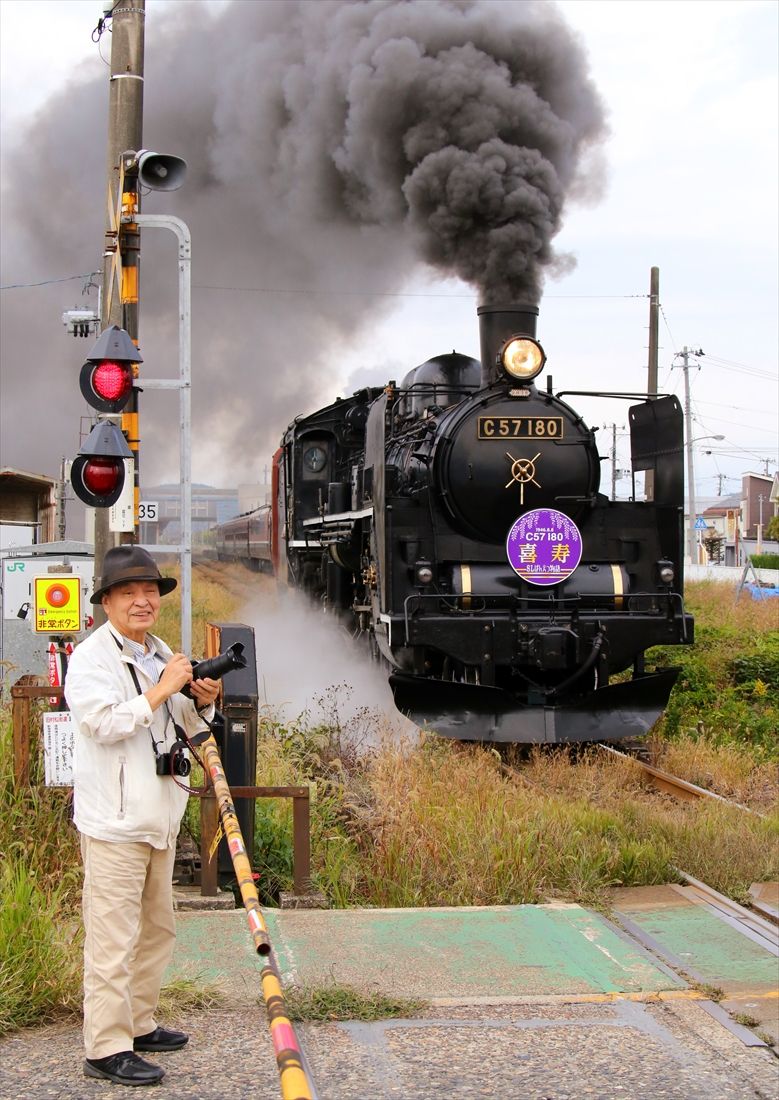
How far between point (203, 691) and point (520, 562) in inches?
230

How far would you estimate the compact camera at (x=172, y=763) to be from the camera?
11.7 feet

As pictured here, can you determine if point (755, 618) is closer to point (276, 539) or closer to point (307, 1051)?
point (276, 539)

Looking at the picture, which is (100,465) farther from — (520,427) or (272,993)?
(272,993)

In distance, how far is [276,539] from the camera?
53.6 feet

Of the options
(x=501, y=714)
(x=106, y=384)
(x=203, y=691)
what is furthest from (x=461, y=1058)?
(x=501, y=714)

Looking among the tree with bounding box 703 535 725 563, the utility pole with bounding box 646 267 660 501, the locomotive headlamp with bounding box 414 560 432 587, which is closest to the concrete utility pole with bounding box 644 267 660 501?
the utility pole with bounding box 646 267 660 501

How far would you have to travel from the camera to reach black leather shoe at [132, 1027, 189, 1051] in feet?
12.2

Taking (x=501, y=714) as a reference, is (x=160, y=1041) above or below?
below

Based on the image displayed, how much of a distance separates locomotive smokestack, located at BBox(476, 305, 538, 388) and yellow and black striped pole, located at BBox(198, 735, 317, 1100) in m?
6.97

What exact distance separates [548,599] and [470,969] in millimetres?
4908

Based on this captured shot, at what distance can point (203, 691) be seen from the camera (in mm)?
3670

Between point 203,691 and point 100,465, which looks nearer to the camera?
point 203,691

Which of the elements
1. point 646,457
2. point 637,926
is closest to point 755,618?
point 646,457

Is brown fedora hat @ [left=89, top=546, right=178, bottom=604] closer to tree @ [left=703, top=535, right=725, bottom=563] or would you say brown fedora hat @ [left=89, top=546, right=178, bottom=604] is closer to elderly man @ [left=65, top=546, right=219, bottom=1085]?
elderly man @ [left=65, top=546, right=219, bottom=1085]
